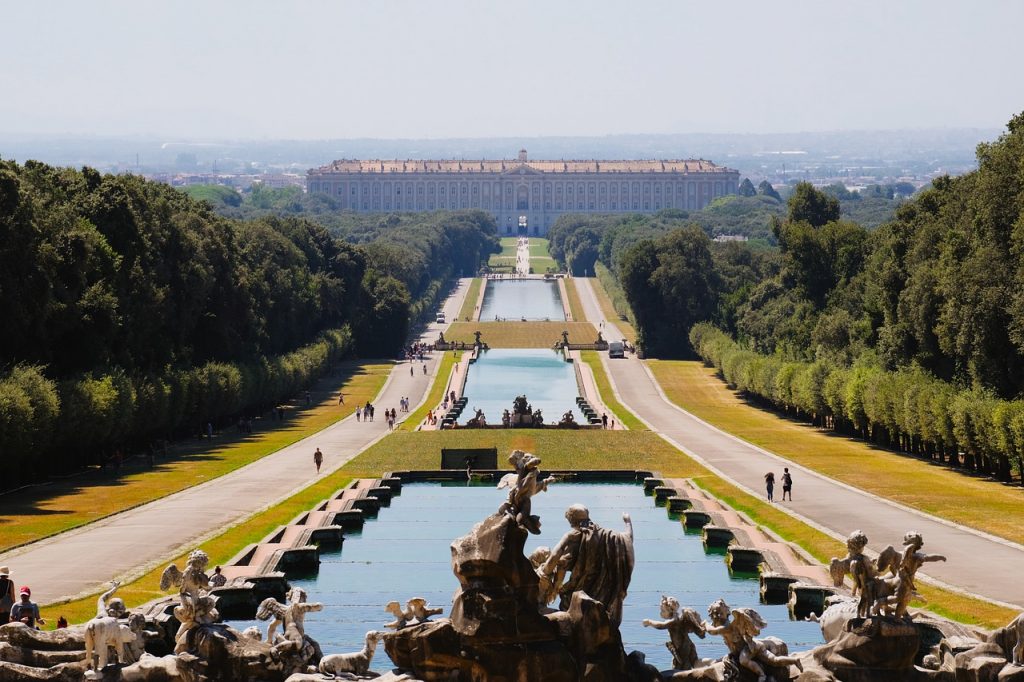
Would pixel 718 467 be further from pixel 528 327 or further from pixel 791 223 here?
pixel 528 327

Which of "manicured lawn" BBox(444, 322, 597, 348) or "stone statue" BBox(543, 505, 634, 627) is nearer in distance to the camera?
"stone statue" BBox(543, 505, 634, 627)

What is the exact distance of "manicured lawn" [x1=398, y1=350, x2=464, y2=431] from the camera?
79.9m

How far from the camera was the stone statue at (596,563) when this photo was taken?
829 inches

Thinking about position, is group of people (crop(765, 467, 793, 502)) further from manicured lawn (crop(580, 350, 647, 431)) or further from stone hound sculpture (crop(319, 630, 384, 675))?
stone hound sculpture (crop(319, 630, 384, 675))

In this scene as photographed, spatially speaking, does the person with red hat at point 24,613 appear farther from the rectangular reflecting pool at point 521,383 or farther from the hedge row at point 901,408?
the rectangular reflecting pool at point 521,383

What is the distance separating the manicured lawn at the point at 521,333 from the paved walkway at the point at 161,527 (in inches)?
2335

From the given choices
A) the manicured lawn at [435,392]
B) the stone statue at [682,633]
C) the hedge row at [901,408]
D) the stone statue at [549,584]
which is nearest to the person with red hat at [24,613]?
the stone statue at [549,584]

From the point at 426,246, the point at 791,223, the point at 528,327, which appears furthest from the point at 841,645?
the point at 426,246

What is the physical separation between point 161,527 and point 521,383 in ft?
203

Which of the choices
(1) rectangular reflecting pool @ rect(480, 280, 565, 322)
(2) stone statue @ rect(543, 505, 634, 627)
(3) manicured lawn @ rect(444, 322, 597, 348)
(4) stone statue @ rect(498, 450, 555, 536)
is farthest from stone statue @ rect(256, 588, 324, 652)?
(1) rectangular reflecting pool @ rect(480, 280, 565, 322)

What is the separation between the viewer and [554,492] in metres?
53.8

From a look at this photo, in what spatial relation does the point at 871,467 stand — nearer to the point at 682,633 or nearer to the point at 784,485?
the point at 784,485

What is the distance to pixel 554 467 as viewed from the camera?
192 ft

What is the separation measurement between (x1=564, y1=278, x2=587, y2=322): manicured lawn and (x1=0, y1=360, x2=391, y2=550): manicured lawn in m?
66.0
